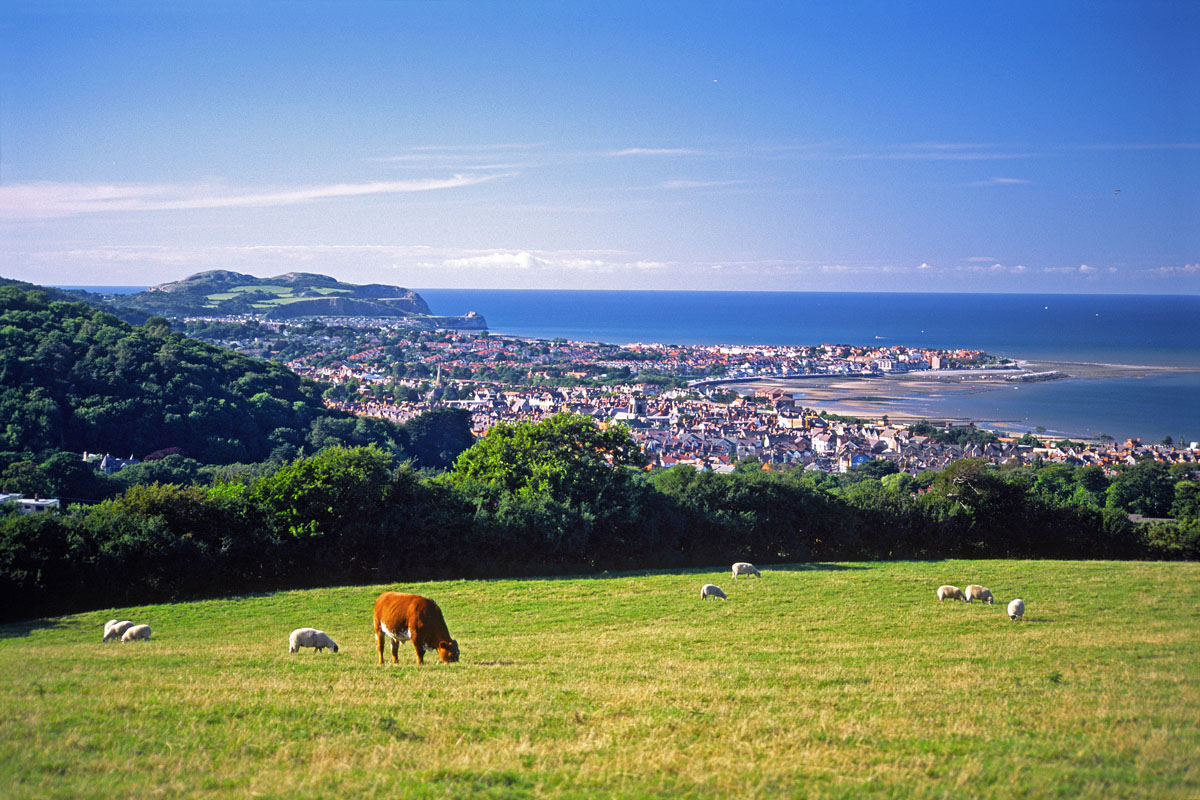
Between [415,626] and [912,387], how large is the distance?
116015 millimetres

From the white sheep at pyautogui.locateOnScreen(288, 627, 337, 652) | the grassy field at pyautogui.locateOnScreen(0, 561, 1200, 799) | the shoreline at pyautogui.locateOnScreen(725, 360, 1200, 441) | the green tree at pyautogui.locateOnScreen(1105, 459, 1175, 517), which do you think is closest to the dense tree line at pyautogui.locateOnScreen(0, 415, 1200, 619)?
the green tree at pyautogui.locateOnScreen(1105, 459, 1175, 517)

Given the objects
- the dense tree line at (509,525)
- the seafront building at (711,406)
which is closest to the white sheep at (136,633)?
the dense tree line at (509,525)

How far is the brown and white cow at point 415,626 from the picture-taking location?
42.4 feet

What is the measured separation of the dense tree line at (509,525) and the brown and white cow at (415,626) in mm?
14990

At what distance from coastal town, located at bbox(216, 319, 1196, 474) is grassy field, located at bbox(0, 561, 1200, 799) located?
34.1m

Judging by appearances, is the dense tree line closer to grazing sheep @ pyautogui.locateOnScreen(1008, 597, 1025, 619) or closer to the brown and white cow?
the brown and white cow

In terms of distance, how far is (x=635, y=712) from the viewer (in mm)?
9656

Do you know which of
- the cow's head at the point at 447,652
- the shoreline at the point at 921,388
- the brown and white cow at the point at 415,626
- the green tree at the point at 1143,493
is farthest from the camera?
the shoreline at the point at 921,388

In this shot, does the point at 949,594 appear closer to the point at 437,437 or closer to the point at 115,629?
the point at 115,629

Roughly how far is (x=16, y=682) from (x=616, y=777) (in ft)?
27.5

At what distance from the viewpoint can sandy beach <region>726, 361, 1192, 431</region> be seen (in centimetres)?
9444

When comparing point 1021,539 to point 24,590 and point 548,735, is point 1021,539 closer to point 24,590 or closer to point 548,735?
point 548,735

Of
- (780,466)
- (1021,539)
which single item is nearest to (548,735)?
(1021,539)

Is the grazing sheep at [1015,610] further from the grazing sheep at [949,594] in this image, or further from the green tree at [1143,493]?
the green tree at [1143,493]
